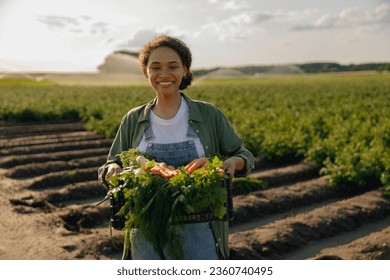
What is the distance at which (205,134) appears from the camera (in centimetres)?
263

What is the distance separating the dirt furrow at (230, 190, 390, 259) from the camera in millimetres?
5336

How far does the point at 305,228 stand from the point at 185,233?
12.1 ft

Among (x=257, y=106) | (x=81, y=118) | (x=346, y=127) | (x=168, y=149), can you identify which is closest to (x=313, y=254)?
(x=168, y=149)

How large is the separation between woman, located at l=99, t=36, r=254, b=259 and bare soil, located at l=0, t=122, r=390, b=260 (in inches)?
106

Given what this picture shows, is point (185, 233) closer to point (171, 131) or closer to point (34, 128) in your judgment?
point (171, 131)

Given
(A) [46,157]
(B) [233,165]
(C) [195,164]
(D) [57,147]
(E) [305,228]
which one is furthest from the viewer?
(D) [57,147]

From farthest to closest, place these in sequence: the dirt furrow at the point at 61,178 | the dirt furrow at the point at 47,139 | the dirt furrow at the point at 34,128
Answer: the dirt furrow at the point at 34,128 < the dirt furrow at the point at 47,139 < the dirt furrow at the point at 61,178

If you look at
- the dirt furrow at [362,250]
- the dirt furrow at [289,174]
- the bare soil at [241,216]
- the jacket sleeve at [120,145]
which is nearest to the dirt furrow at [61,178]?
the bare soil at [241,216]

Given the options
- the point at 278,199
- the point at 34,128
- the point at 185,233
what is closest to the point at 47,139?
the point at 34,128

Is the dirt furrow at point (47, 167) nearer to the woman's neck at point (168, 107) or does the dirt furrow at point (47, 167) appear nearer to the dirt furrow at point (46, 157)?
the dirt furrow at point (46, 157)

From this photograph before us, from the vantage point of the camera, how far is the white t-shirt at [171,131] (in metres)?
2.62

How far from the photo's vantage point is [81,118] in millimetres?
16297

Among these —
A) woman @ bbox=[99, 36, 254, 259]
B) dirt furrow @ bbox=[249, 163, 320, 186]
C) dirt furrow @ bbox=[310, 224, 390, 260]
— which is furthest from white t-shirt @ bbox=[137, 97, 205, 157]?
dirt furrow @ bbox=[249, 163, 320, 186]

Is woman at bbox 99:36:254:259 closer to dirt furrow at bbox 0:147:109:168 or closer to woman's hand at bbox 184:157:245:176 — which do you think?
woman's hand at bbox 184:157:245:176
